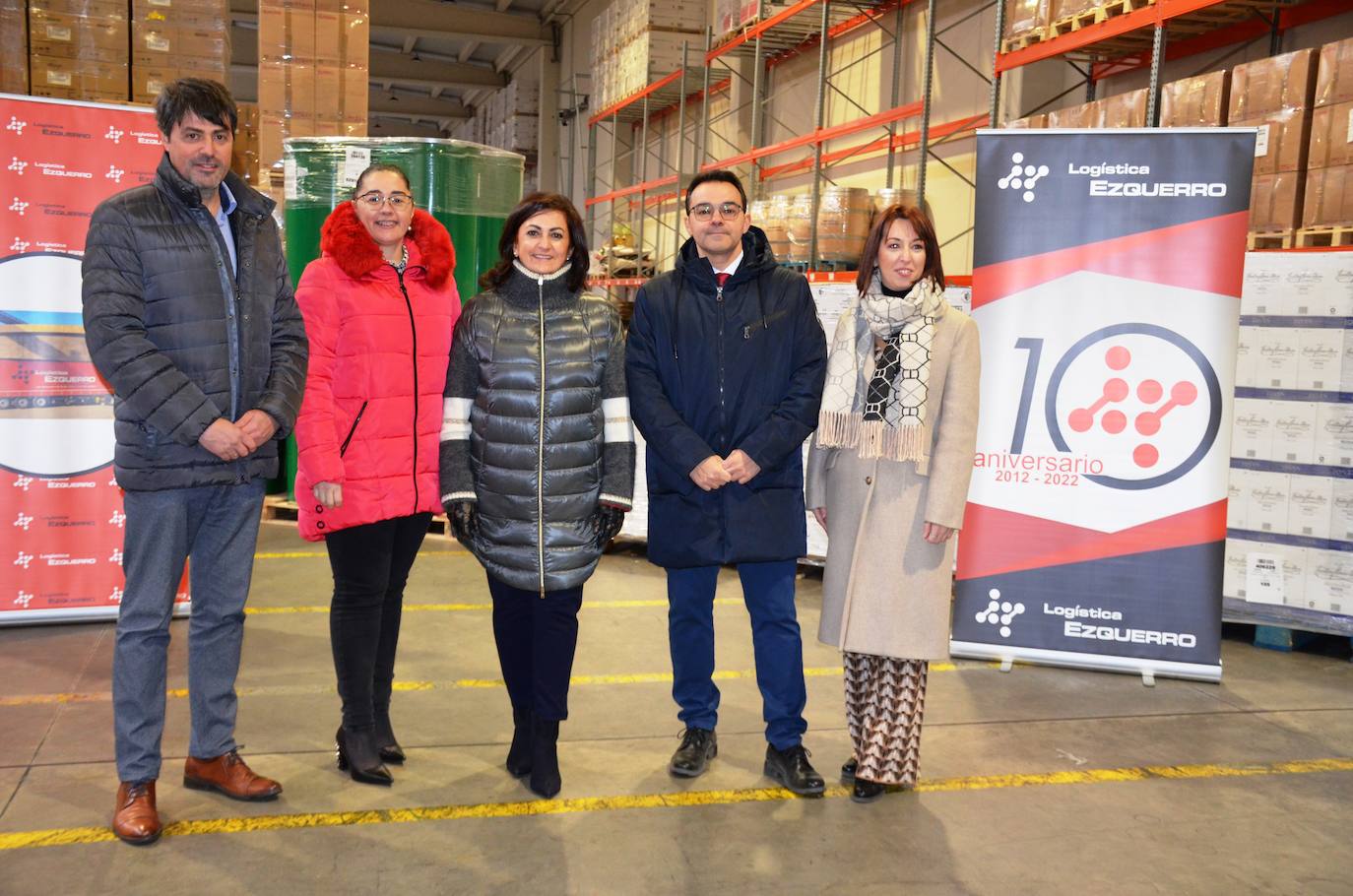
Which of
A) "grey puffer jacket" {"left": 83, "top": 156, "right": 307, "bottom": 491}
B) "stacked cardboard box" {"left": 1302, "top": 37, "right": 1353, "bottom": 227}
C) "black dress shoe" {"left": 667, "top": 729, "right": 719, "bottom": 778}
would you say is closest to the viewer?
"grey puffer jacket" {"left": 83, "top": 156, "right": 307, "bottom": 491}

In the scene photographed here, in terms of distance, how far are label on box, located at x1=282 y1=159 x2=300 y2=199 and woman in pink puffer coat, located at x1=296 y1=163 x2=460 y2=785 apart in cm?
460

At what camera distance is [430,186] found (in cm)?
743

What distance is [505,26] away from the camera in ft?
70.0

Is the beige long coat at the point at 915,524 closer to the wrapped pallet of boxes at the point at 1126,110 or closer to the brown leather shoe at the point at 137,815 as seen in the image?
the brown leather shoe at the point at 137,815

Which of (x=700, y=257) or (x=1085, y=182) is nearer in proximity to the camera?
(x=700, y=257)

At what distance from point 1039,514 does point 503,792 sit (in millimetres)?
2654

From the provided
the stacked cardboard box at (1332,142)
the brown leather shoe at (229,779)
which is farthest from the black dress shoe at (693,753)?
the stacked cardboard box at (1332,142)

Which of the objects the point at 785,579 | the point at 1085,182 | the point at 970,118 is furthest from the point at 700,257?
the point at 970,118

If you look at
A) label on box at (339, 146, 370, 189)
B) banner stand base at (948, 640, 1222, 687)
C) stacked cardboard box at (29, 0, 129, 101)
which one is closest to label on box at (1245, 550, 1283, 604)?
banner stand base at (948, 640, 1222, 687)

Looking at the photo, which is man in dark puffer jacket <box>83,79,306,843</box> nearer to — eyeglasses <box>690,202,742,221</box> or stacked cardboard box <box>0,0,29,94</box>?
eyeglasses <box>690,202,742,221</box>

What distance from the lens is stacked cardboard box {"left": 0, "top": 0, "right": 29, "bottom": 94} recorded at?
22.6 ft

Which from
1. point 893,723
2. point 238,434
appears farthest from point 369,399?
point 893,723

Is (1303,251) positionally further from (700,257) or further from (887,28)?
(887,28)

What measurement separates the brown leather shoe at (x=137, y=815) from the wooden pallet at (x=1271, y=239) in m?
5.46
